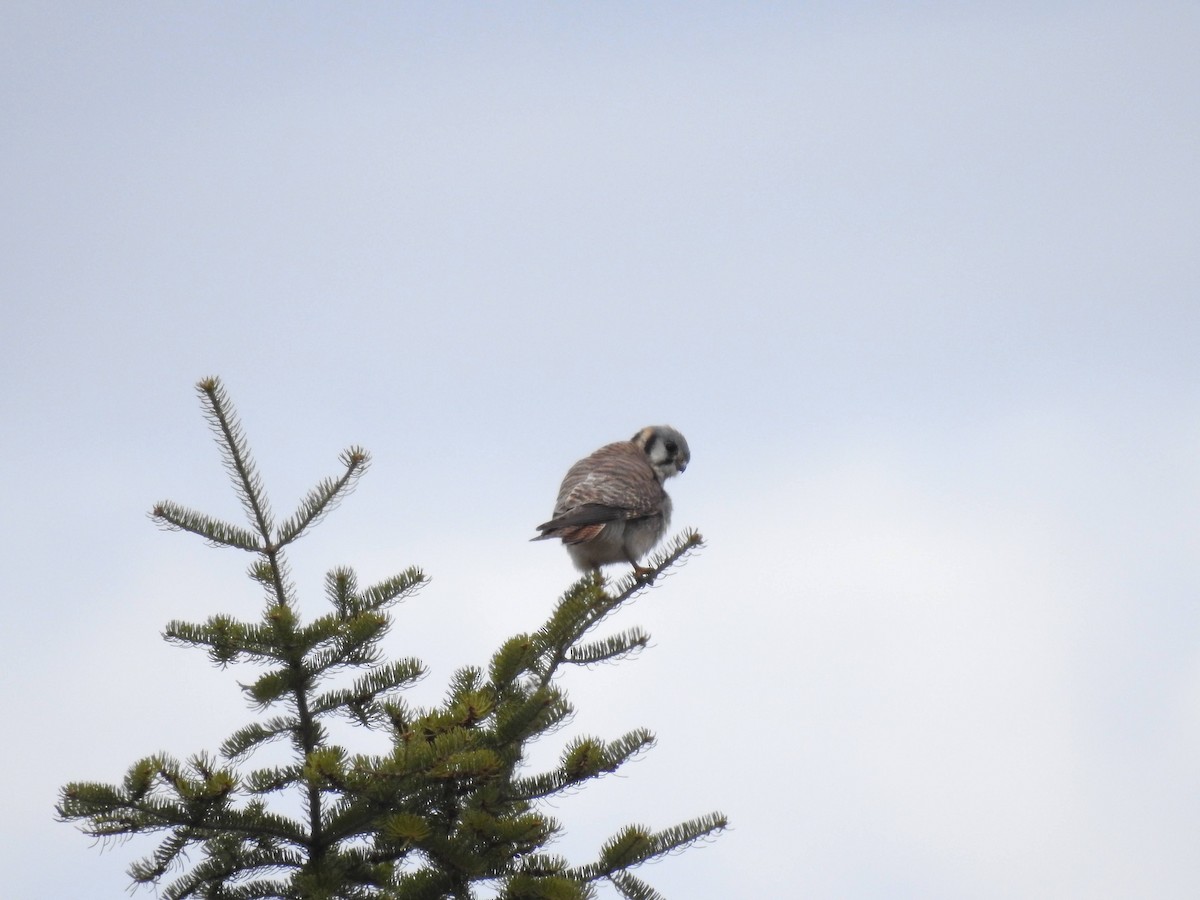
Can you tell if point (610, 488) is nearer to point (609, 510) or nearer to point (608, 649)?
point (609, 510)

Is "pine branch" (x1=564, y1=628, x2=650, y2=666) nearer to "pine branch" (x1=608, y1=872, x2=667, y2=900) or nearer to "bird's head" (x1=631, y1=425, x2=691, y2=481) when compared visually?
"pine branch" (x1=608, y1=872, x2=667, y2=900)

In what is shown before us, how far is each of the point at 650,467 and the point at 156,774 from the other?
241 inches

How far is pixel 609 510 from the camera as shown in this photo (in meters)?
8.08

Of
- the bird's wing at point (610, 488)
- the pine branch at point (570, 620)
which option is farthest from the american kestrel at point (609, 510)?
the pine branch at point (570, 620)

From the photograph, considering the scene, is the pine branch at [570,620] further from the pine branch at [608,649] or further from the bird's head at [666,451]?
the bird's head at [666,451]

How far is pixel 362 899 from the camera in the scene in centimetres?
418

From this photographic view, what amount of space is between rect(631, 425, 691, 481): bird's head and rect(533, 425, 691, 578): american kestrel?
187mm

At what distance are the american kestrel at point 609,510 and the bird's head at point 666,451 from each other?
0.19m

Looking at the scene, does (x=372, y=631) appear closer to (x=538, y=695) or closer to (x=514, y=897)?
(x=538, y=695)

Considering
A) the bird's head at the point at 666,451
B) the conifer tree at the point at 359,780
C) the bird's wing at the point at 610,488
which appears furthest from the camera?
the bird's head at the point at 666,451

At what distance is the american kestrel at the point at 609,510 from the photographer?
7900 millimetres

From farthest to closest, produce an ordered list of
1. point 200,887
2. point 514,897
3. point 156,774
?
point 200,887, point 514,897, point 156,774

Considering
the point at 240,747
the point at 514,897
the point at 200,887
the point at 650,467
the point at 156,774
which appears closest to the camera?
the point at 156,774

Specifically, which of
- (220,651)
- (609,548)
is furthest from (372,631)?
(609,548)
